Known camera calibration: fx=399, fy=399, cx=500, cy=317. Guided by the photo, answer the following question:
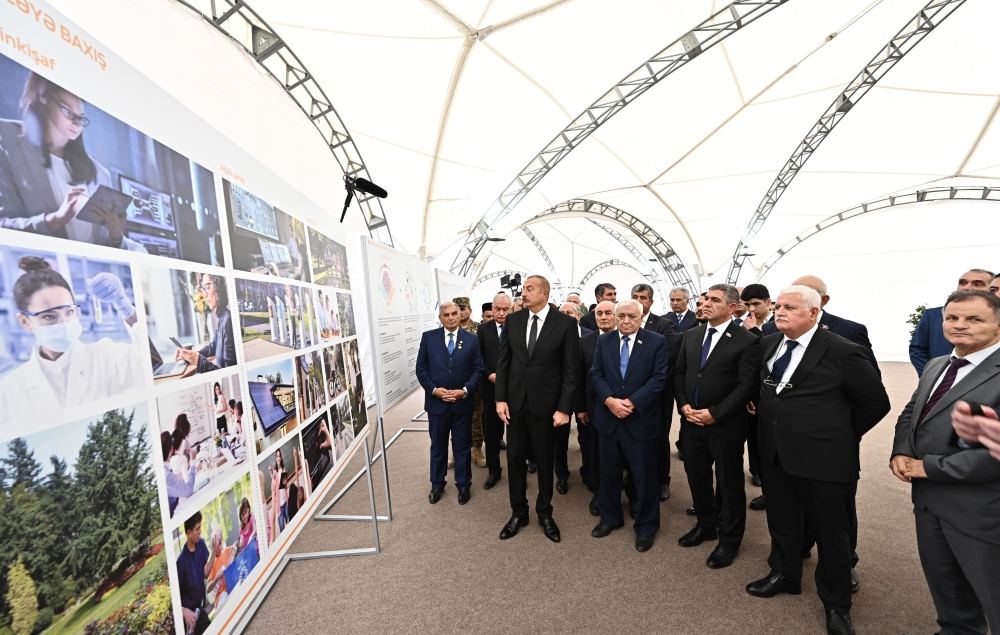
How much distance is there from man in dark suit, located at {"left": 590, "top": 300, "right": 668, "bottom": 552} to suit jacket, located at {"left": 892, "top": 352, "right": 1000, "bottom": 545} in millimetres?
1255

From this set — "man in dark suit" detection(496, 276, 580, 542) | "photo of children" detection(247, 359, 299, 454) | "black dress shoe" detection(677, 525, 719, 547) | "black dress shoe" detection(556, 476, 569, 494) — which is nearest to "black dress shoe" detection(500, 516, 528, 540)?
"man in dark suit" detection(496, 276, 580, 542)

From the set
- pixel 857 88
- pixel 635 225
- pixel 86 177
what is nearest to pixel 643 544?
pixel 86 177

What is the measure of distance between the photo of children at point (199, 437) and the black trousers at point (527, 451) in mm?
1797

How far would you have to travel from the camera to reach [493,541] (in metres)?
2.96

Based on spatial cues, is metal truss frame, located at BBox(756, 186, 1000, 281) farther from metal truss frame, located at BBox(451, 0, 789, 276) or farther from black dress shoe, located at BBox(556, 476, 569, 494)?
black dress shoe, located at BBox(556, 476, 569, 494)

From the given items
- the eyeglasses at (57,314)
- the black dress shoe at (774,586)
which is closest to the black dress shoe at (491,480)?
the black dress shoe at (774,586)

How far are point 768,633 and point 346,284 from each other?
3282 millimetres

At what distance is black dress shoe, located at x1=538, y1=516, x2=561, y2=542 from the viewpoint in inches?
115

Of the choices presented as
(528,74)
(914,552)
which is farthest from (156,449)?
(528,74)

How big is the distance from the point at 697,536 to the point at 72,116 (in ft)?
12.0

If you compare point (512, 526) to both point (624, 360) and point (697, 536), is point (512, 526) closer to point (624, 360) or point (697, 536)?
point (697, 536)

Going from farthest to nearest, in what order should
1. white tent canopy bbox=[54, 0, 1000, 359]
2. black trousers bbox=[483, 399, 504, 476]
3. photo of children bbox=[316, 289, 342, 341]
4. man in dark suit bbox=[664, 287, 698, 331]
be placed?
white tent canopy bbox=[54, 0, 1000, 359] → man in dark suit bbox=[664, 287, 698, 331] → black trousers bbox=[483, 399, 504, 476] → photo of children bbox=[316, 289, 342, 341]

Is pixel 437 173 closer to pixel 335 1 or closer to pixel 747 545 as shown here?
pixel 335 1

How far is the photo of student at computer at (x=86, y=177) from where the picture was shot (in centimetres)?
85
